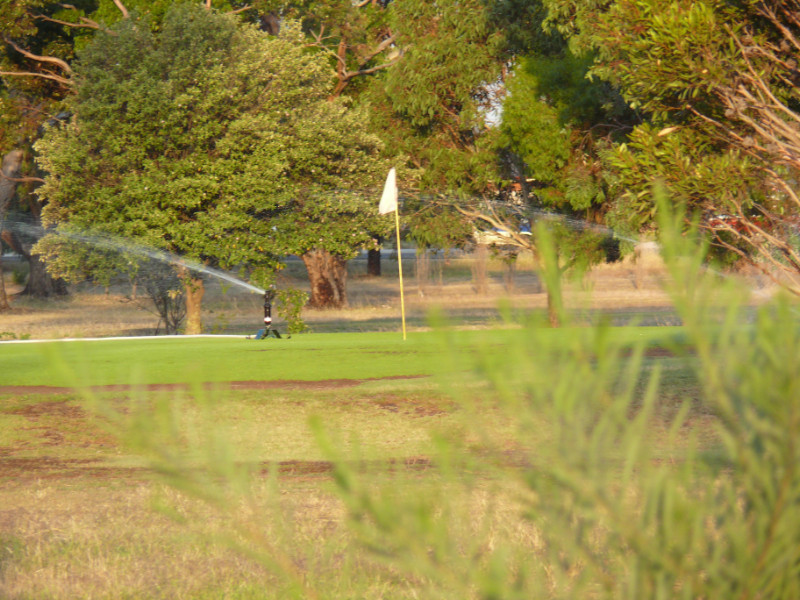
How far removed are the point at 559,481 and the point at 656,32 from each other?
1072 cm

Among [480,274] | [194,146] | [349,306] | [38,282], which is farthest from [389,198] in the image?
[38,282]

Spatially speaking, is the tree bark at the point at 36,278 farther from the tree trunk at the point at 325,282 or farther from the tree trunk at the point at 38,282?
the tree trunk at the point at 325,282

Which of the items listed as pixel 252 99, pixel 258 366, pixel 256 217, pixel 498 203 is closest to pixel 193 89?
pixel 252 99

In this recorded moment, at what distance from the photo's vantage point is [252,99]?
21000 mm

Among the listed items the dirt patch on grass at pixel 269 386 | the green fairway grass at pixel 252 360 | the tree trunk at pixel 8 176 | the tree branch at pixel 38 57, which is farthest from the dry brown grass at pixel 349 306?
the dirt patch on grass at pixel 269 386

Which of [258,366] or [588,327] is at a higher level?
[588,327]

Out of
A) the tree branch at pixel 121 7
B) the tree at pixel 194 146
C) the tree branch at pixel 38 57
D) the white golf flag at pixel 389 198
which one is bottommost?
the white golf flag at pixel 389 198

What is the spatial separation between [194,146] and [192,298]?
302 centimetres

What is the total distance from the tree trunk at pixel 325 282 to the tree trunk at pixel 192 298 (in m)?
9.97

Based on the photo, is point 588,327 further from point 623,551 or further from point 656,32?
point 656,32

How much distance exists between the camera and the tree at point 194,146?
1997 centimetres

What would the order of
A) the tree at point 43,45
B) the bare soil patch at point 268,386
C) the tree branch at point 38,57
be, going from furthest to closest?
the tree branch at point 38,57, the tree at point 43,45, the bare soil patch at point 268,386

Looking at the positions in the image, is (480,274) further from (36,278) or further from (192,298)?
(192,298)

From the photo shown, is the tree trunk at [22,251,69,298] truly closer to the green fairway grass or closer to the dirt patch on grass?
the green fairway grass
